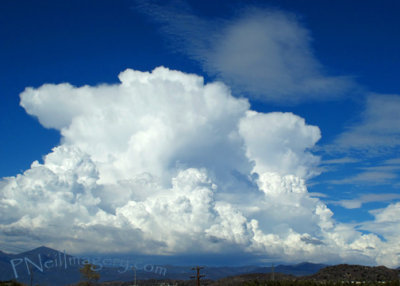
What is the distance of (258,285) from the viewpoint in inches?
5246

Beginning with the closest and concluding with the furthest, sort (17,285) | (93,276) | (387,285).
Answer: (17,285) < (387,285) < (93,276)

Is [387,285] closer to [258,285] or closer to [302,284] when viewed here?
[302,284]

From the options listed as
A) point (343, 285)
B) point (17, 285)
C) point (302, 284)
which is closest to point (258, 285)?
point (302, 284)

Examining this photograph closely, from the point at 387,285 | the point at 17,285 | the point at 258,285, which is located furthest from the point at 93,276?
the point at 387,285

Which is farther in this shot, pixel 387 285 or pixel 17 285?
pixel 387 285

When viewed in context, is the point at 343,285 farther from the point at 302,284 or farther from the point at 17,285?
the point at 17,285

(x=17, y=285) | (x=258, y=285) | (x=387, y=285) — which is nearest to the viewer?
(x=17, y=285)

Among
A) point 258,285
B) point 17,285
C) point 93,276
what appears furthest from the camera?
point 93,276

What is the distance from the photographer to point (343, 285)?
5325 inches

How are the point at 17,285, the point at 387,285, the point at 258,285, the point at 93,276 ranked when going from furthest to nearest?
the point at 93,276 → the point at 258,285 → the point at 387,285 → the point at 17,285

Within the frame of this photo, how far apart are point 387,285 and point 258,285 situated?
39.1 m

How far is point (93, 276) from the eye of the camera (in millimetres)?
192125

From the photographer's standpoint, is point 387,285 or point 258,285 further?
point 258,285

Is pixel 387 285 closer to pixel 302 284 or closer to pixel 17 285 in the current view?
pixel 302 284
